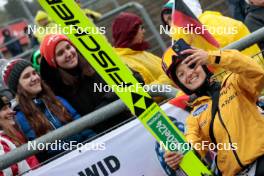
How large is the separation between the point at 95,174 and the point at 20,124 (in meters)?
0.77

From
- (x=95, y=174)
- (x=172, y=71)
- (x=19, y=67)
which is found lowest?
(x=95, y=174)

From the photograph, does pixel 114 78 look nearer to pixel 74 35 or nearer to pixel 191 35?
pixel 74 35

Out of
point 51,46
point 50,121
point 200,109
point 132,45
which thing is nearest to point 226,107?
point 200,109

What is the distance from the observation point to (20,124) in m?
4.05

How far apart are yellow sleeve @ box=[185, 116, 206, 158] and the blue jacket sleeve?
1.25m

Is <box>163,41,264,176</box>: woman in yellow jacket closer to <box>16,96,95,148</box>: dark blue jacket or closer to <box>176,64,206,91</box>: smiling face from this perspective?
<box>176,64,206,91</box>: smiling face

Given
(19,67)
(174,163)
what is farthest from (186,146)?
(19,67)

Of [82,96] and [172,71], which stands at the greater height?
[82,96]

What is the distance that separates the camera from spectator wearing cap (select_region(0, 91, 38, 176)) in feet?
12.0

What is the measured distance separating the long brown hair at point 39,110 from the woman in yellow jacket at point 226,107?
1.06m

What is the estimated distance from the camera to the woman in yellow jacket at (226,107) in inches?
120

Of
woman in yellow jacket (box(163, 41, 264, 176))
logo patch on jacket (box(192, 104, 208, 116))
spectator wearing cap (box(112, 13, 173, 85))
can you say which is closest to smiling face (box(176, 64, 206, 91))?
woman in yellow jacket (box(163, 41, 264, 176))

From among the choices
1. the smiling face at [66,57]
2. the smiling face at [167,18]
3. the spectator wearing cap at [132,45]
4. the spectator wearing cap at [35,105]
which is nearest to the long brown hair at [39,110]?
the spectator wearing cap at [35,105]

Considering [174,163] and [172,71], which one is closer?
[174,163]
